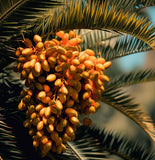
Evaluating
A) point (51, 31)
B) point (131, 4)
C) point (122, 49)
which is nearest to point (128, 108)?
point (122, 49)

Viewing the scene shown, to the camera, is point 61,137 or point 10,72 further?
point 10,72

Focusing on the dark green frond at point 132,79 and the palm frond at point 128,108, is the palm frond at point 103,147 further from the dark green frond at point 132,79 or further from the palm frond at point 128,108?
the dark green frond at point 132,79

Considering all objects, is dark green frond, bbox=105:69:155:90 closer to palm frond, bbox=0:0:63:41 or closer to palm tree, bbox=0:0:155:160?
palm tree, bbox=0:0:155:160

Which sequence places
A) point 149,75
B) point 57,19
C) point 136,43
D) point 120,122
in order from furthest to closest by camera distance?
point 120,122 → point 149,75 → point 136,43 → point 57,19

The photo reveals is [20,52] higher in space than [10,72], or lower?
higher

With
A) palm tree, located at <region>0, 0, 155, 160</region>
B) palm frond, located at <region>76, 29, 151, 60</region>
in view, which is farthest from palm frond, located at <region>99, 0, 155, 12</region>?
palm frond, located at <region>76, 29, 151, 60</region>

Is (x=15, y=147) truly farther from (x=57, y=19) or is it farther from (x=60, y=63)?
(x=57, y=19)

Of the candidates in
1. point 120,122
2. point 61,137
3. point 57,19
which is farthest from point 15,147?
point 120,122
